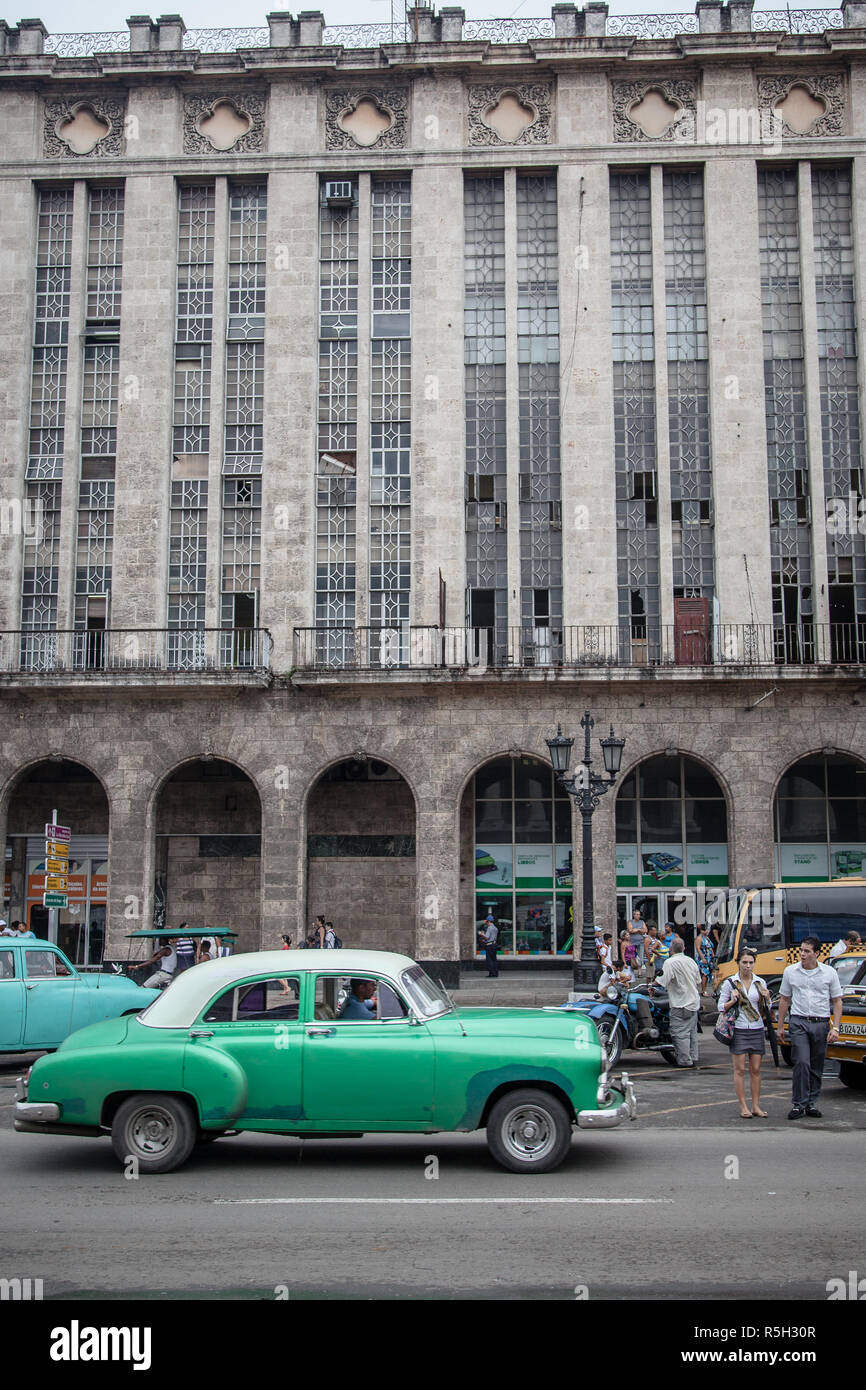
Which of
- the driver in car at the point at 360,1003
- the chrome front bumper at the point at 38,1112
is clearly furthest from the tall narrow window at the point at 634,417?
the chrome front bumper at the point at 38,1112

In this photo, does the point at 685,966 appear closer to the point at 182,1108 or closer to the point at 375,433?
the point at 182,1108

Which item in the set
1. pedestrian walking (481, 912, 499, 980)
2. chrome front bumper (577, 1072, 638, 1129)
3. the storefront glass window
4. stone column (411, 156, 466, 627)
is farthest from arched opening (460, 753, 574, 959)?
chrome front bumper (577, 1072, 638, 1129)

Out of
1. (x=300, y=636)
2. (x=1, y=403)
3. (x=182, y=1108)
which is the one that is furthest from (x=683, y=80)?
(x=182, y=1108)

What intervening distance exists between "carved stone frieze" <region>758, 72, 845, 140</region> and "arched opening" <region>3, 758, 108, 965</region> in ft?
82.3

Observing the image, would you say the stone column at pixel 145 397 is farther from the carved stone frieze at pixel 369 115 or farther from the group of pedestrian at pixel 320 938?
the group of pedestrian at pixel 320 938

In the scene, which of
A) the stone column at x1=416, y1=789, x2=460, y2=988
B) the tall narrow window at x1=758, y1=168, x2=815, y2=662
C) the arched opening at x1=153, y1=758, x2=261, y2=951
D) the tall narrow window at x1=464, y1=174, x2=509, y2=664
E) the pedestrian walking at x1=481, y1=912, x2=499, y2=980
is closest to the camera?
the stone column at x1=416, y1=789, x2=460, y2=988

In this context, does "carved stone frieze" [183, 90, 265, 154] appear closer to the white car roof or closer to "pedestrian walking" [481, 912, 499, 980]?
"pedestrian walking" [481, 912, 499, 980]

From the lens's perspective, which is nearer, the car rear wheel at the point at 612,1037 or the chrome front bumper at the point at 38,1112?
the chrome front bumper at the point at 38,1112

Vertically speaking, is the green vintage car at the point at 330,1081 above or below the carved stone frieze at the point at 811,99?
below

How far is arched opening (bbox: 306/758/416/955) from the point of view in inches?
1259

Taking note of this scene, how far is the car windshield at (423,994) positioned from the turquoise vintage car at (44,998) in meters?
6.58

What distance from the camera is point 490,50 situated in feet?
106

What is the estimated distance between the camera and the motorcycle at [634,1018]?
16734mm

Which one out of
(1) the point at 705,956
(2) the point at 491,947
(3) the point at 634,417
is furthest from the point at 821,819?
(3) the point at 634,417
